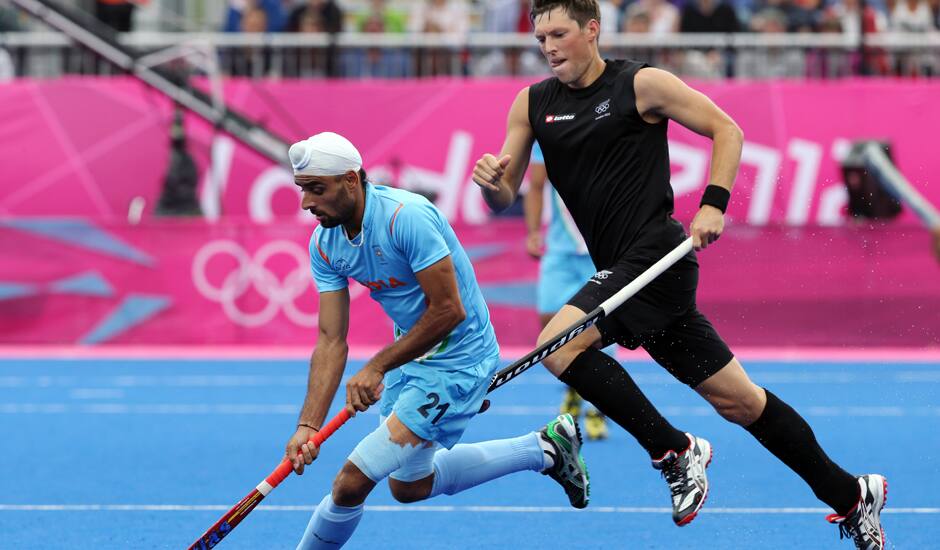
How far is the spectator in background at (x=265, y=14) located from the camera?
16.8 m

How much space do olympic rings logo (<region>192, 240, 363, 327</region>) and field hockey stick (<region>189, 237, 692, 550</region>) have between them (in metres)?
8.47

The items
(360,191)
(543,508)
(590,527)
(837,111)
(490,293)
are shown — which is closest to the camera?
(360,191)

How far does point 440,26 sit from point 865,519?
11542 millimetres

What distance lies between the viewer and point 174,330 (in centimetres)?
1424

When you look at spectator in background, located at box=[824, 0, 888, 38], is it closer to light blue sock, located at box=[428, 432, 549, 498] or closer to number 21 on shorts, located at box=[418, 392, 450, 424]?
light blue sock, located at box=[428, 432, 549, 498]

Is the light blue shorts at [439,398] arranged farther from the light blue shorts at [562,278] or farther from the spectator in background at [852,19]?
the spectator in background at [852,19]

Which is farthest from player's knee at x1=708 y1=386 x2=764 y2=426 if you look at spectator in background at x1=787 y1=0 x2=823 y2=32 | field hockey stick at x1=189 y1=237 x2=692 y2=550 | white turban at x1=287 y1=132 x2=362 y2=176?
spectator in background at x1=787 y1=0 x2=823 y2=32

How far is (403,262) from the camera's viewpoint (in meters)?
5.47

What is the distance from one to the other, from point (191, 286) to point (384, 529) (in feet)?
25.8

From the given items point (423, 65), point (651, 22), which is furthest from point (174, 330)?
point (651, 22)

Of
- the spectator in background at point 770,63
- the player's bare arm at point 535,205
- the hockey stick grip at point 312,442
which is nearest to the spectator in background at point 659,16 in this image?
the spectator in background at point 770,63

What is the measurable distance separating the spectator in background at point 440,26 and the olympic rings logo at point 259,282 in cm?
327

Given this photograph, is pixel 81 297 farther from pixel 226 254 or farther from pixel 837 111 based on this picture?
pixel 837 111

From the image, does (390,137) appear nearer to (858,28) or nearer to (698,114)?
(858,28)
